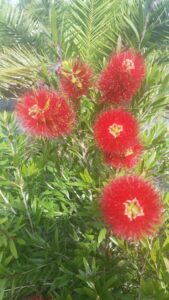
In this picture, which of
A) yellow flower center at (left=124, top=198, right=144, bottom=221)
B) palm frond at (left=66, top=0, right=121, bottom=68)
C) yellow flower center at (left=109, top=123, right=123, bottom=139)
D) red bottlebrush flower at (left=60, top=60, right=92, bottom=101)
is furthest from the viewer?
palm frond at (left=66, top=0, right=121, bottom=68)

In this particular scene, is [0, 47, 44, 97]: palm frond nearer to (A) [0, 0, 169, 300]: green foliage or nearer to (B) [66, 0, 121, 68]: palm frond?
(B) [66, 0, 121, 68]: palm frond

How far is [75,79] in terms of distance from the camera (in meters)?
1.32

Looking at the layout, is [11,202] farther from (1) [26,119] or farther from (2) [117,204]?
(2) [117,204]

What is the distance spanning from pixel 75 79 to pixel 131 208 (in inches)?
19.3

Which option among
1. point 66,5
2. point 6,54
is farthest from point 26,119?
point 66,5

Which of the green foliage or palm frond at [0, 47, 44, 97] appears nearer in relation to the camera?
the green foliage

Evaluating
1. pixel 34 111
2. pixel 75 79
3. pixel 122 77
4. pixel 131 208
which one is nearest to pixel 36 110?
pixel 34 111

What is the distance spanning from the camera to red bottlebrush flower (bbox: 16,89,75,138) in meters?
1.26

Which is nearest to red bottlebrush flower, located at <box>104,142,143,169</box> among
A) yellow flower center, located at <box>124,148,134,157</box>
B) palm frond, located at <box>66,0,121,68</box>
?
yellow flower center, located at <box>124,148,134,157</box>

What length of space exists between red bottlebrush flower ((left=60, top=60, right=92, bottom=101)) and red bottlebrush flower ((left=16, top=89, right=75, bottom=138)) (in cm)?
5

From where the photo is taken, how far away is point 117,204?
3.57 feet

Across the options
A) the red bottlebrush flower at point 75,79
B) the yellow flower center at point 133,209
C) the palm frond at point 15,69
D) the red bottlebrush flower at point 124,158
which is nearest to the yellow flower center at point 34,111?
the red bottlebrush flower at point 75,79

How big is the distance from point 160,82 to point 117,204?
0.66 m

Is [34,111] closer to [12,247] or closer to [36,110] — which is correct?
[36,110]
